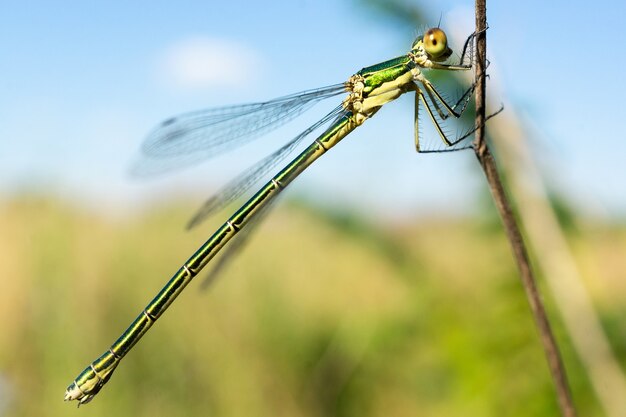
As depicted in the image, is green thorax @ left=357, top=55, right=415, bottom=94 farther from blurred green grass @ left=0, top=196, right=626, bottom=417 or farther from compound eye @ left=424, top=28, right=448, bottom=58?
blurred green grass @ left=0, top=196, right=626, bottom=417

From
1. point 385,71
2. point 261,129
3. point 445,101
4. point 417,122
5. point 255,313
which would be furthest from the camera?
point 255,313

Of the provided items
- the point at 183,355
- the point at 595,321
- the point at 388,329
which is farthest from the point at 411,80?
the point at 183,355

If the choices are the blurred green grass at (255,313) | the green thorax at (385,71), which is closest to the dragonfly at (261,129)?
the green thorax at (385,71)

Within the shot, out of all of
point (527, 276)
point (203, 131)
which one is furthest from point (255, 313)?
point (527, 276)

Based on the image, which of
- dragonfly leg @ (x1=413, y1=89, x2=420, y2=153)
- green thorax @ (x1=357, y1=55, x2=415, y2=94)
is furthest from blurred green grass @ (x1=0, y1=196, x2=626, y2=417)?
green thorax @ (x1=357, y1=55, x2=415, y2=94)

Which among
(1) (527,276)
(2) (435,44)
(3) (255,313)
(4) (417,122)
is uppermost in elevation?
(2) (435,44)

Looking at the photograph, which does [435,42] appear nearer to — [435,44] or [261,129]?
[435,44]

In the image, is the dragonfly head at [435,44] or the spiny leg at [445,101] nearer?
the spiny leg at [445,101]

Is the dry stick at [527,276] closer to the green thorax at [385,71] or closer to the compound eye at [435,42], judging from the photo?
the compound eye at [435,42]

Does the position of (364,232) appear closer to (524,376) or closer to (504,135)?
(524,376)
